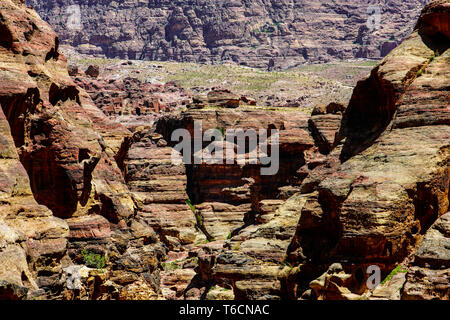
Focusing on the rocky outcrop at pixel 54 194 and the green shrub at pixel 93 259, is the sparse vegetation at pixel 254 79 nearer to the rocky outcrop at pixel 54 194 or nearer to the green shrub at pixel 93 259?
the rocky outcrop at pixel 54 194

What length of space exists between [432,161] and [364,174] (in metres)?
2.49

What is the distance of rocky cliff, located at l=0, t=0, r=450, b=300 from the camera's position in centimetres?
2286

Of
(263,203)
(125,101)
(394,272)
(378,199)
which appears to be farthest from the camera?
(125,101)

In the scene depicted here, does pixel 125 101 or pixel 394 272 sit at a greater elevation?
pixel 125 101

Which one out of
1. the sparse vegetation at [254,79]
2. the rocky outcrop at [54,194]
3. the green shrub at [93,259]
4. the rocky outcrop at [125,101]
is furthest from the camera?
the sparse vegetation at [254,79]

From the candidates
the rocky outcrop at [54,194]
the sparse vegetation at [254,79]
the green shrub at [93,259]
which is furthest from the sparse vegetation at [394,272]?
the sparse vegetation at [254,79]

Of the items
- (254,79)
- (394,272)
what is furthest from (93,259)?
(254,79)

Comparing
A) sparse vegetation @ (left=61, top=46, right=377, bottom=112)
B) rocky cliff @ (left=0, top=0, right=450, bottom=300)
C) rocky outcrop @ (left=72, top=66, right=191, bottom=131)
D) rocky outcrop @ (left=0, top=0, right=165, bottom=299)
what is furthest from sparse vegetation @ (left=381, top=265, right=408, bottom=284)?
sparse vegetation @ (left=61, top=46, right=377, bottom=112)

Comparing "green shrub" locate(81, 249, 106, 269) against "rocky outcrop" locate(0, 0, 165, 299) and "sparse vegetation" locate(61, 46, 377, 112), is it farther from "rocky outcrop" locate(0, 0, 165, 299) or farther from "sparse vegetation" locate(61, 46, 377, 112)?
"sparse vegetation" locate(61, 46, 377, 112)

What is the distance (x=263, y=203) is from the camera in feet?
168

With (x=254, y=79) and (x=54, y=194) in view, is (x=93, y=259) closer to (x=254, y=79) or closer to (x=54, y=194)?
(x=54, y=194)

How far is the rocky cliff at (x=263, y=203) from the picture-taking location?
22859mm
